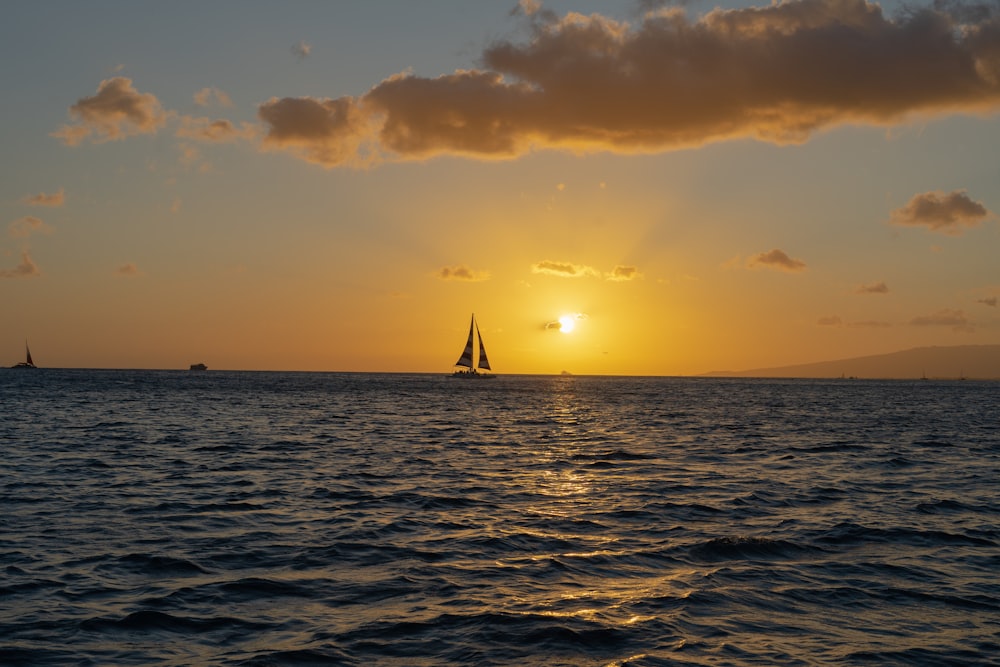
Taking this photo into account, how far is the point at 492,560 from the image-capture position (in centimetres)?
1872

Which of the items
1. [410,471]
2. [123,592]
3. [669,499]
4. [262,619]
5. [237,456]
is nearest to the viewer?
[262,619]

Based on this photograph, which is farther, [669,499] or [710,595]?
[669,499]

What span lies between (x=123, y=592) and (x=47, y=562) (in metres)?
3.50

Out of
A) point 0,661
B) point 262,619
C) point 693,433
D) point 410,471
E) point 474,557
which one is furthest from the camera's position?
point 693,433

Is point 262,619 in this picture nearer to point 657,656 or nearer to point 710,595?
point 657,656

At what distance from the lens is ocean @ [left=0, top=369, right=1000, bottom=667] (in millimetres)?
12945

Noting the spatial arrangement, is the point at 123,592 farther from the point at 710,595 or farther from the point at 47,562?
the point at 710,595

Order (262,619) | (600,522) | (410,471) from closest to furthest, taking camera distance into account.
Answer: (262,619) < (600,522) < (410,471)

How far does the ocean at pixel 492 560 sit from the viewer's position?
12.9m

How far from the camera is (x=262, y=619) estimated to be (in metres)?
14.1

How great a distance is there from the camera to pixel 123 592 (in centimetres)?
1555

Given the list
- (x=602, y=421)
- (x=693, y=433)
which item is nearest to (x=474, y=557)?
(x=693, y=433)

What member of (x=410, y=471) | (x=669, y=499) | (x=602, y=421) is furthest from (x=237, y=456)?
(x=602, y=421)

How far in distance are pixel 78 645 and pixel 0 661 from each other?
1087 millimetres
